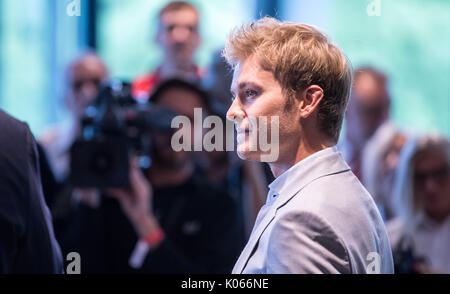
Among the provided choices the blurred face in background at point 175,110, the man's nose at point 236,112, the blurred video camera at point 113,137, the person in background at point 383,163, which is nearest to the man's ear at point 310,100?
the man's nose at point 236,112

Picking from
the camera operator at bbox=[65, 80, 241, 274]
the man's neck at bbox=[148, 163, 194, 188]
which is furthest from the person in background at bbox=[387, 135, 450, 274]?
the man's neck at bbox=[148, 163, 194, 188]

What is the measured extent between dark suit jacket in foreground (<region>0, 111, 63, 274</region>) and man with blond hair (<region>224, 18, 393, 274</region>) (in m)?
0.36

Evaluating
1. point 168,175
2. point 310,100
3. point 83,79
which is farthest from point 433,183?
point 83,79

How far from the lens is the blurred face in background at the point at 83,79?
3.03m

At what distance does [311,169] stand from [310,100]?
120 mm

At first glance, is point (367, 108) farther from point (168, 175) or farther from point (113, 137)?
A: point (113, 137)

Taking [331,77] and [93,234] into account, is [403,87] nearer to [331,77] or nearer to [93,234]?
[93,234]

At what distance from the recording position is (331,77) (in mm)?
1256

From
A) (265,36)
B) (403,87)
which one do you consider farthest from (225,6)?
(265,36)

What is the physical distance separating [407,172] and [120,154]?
38.9 inches

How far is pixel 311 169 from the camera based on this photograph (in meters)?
1.27

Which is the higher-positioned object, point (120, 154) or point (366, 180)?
point (120, 154)

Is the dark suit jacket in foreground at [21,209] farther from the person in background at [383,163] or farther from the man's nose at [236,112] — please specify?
the person in background at [383,163]
